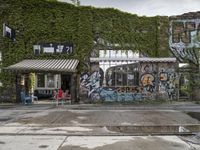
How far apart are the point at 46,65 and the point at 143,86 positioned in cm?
814

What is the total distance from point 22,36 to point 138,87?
10.3 m

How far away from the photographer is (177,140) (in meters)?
13.5

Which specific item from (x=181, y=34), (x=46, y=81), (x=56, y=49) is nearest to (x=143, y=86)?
(x=181, y=34)

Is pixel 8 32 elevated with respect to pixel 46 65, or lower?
elevated

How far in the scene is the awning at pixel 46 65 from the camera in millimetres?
29228

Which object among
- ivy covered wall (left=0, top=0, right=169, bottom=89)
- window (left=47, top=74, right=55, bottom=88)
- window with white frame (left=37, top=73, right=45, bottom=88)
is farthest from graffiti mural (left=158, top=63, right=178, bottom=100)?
window with white frame (left=37, top=73, right=45, bottom=88)

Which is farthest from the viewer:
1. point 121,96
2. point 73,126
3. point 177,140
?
point 121,96

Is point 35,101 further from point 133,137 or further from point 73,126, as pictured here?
point 133,137

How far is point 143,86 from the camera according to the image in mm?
33531

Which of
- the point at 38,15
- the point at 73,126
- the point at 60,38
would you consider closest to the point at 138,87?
the point at 60,38

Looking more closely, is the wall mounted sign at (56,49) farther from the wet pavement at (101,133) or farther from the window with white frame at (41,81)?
the wet pavement at (101,133)

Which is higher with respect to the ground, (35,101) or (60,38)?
(60,38)

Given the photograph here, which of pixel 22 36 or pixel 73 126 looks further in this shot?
pixel 22 36

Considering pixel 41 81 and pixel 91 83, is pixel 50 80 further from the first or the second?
pixel 91 83
